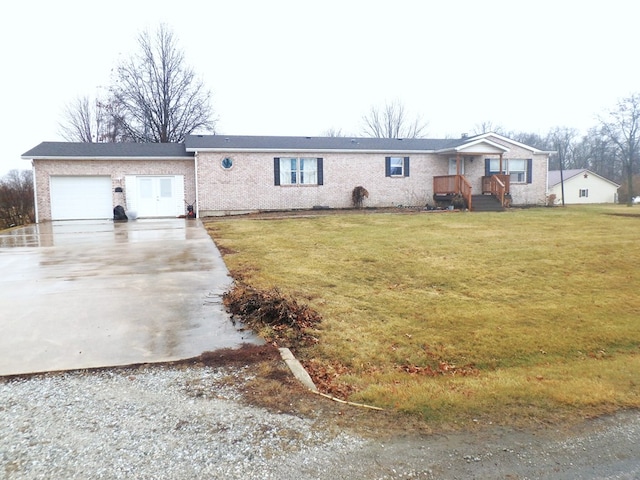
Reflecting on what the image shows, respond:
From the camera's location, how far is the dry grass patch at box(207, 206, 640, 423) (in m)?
3.82

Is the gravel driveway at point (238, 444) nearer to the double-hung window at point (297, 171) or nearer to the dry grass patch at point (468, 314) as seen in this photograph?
the dry grass patch at point (468, 314)

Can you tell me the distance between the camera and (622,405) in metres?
3.67

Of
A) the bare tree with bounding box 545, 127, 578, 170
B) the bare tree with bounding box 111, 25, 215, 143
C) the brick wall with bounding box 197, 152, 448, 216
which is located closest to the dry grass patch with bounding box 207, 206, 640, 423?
the brick wall with bounding box 197, 152, 448, 216

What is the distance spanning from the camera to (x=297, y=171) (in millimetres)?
22281

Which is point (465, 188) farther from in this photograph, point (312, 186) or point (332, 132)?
point (332, 132)

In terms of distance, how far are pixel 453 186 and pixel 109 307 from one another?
1993 centimetres

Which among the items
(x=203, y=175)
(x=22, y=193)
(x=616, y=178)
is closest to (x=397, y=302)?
(x=203, y=175)

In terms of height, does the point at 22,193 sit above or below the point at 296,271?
above

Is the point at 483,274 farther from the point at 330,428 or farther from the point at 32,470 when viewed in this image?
the point at 32,470

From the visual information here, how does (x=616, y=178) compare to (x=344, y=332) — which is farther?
(x=616, y=178)

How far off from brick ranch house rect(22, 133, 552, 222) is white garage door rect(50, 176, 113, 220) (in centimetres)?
4

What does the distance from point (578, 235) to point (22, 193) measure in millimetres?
22361

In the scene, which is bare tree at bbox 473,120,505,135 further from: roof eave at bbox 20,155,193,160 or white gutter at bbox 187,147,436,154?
roof eave at bbox 20,155,193,160

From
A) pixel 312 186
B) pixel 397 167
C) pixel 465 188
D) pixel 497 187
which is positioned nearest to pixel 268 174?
pixel 312 186
